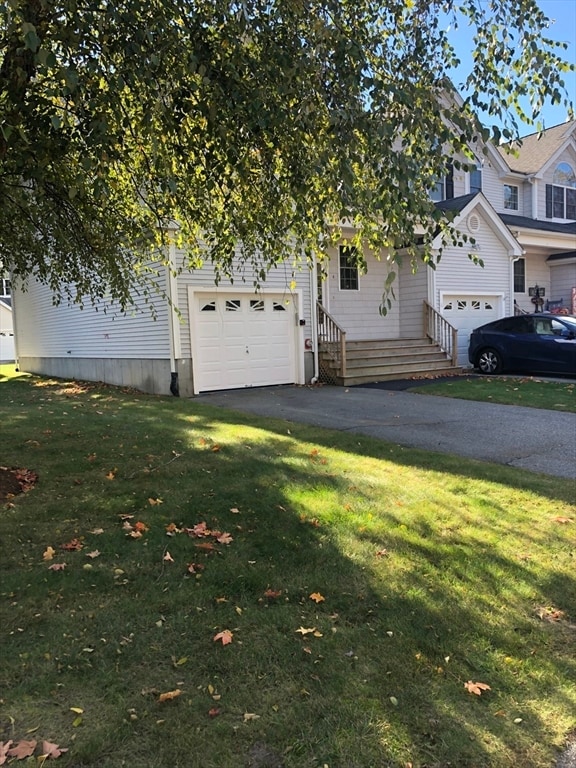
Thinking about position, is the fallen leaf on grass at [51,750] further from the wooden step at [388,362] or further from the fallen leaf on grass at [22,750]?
the wooden step at [388,362]

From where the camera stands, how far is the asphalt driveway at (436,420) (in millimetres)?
7125

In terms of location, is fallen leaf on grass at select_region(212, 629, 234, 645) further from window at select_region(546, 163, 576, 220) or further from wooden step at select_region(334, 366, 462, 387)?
window at select_region(546, 163, 576, 220)

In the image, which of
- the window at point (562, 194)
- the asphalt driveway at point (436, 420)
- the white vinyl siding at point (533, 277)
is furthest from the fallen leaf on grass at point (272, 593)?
the window at point (562, 194)

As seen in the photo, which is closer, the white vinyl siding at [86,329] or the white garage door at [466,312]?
the white vinyl siding at [86,329]

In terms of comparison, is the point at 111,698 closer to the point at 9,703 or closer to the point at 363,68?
the point at 9,703

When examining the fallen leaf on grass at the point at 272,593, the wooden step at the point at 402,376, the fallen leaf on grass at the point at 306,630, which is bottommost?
the fallen leaf on grass at the point at 306,630

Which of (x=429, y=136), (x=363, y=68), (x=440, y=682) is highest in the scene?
(x=363, y=68)

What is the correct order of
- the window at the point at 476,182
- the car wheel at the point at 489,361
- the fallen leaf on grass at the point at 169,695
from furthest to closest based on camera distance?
the window at the point at 476,182, the car wheel at the point at 489,361, the fallen leaf on grass at the point at 169,695

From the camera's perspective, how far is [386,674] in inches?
108

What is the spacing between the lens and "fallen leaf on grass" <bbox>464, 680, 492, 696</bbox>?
8.61 ft

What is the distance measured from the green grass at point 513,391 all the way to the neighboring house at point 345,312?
1.99m

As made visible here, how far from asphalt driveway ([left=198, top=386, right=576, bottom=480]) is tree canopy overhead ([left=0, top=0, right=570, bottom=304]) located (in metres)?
3.44

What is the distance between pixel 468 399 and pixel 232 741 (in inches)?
385

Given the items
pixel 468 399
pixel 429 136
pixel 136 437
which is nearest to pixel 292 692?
pixel 429 136
